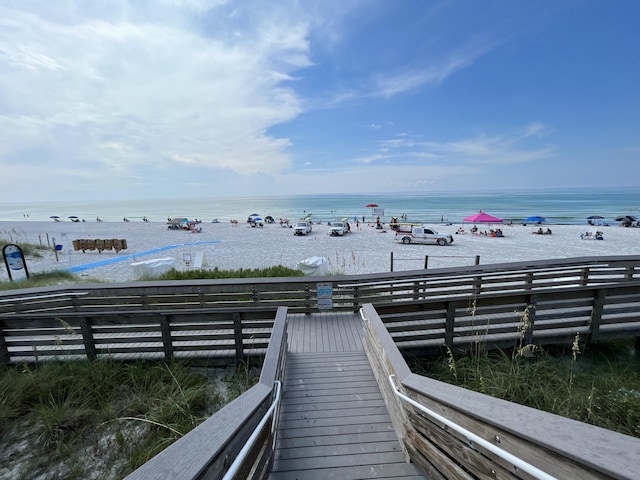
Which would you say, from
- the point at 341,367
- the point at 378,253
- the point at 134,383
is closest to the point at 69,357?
the point at 134,383

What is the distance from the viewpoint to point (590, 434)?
1018 mm

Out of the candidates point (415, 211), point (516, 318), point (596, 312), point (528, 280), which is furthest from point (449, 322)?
point (415, 211)

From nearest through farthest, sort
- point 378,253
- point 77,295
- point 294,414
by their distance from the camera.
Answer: point 294,414 < point 77,295 < point 378,253

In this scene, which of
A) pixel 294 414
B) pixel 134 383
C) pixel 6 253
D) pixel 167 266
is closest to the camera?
pixel 294 414

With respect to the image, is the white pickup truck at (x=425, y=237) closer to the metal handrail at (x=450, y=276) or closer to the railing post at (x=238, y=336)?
the metal handrail at (x=450, y=276)

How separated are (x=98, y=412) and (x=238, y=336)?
1702 mm

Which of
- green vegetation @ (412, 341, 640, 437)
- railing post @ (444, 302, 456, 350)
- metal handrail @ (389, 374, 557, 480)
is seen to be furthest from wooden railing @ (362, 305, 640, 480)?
railing post @ (444, 302, 456, 350)

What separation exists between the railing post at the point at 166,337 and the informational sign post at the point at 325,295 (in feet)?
8.47

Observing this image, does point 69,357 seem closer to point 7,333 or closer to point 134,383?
point 7,333

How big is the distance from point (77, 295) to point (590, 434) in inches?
281

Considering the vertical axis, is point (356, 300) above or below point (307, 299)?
below

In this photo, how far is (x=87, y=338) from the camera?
162 inches

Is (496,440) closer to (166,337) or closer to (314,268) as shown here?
(166,337)

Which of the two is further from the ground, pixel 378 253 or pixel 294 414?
pixel 294 414
